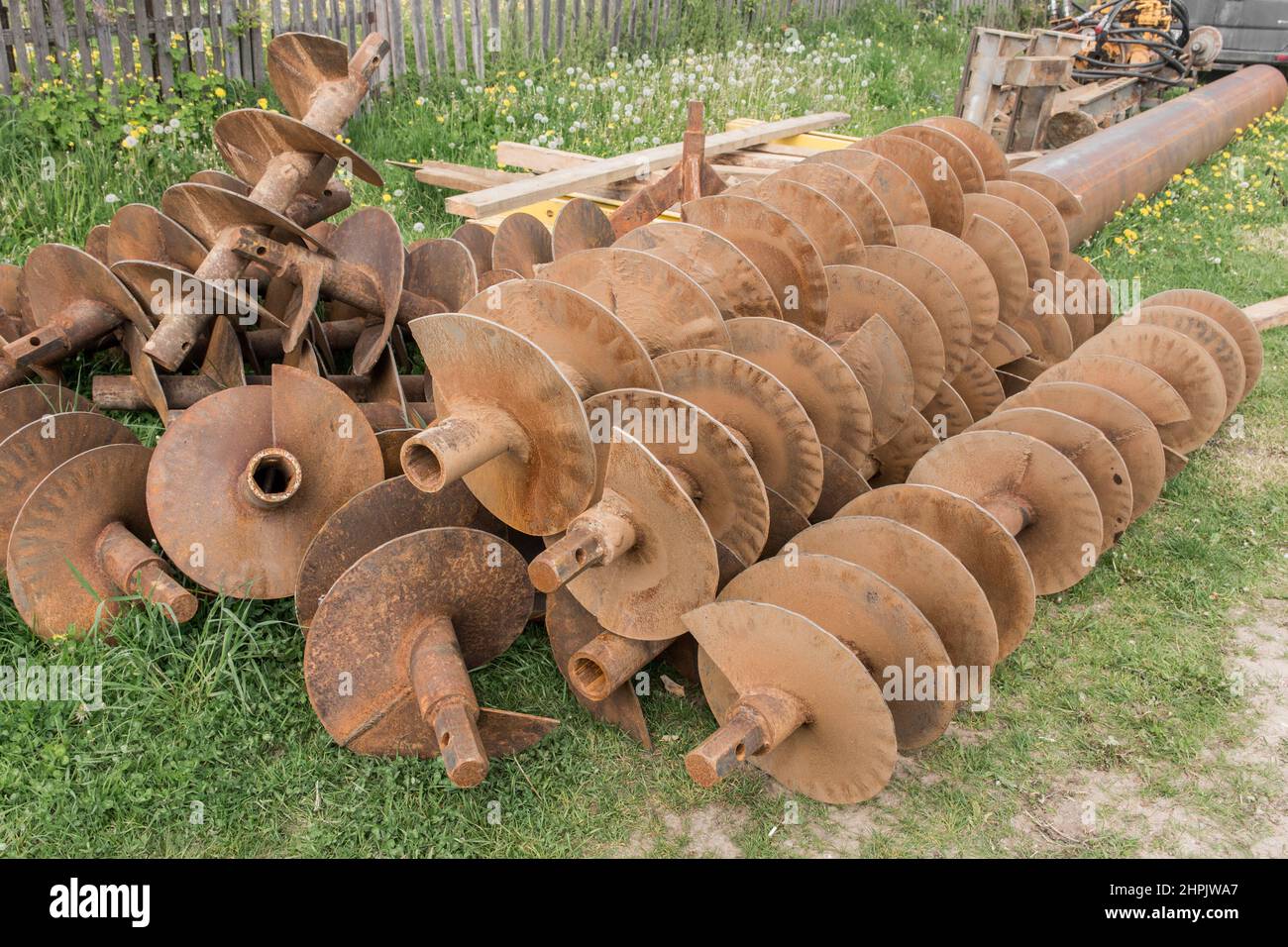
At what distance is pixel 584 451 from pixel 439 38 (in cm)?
625

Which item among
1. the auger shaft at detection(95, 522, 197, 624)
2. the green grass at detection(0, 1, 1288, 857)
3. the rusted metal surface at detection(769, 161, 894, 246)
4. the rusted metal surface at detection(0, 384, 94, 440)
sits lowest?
the green grass at detection(0, 1, 1288, 857)

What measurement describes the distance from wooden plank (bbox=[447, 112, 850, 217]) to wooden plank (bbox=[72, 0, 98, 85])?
2.49 metres

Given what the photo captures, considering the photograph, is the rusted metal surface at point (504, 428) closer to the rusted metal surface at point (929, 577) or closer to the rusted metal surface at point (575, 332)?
the rusted metal surface at point (575, 332)

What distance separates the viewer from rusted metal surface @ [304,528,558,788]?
2.48m

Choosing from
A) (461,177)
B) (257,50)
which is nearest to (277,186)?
(461,177)

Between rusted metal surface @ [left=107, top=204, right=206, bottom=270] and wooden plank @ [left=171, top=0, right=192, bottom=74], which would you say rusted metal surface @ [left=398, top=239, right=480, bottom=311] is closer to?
rusted metal surface @ [left=107, top=204, right=206, bottom=270]

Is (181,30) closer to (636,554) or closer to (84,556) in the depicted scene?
(84,556)

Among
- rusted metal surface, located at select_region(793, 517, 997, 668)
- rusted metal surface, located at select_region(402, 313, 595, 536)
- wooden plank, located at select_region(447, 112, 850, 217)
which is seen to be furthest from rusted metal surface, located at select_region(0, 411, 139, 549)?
wooden plank, located at select_region(447, 112, 850, 217)

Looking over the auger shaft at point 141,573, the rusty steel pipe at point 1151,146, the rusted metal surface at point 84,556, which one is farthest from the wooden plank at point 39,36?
the rusty steel pipe at point 1151,146

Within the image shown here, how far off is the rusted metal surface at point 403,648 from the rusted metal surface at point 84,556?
0.52 metres

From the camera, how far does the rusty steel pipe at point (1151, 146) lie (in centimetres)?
567

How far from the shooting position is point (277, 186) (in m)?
3.28

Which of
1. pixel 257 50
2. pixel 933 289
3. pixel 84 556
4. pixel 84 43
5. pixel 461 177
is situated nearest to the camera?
pixel 84 556
